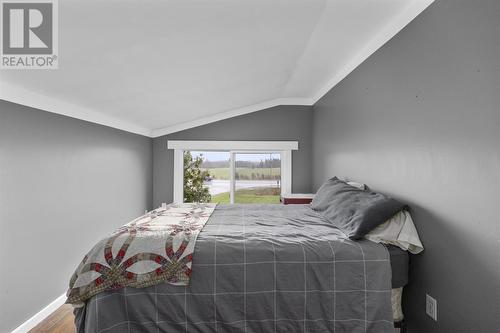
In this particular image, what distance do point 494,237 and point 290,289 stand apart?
1.04 metres

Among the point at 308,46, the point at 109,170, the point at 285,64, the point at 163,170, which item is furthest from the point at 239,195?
the point at 308,46

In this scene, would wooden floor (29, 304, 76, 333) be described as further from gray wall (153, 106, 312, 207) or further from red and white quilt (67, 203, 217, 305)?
gray wall (153, 106, 312, 207)

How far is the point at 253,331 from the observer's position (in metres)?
1.55

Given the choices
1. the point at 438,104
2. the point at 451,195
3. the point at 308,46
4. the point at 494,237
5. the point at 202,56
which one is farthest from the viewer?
the point at 308,46

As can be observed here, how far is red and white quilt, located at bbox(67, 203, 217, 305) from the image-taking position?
1.49 metres

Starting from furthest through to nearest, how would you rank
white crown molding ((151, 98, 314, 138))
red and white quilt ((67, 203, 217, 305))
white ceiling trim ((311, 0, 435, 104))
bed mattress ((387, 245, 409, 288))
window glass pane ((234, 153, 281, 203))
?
window glass pane ((234, 153, 281, 203)) → white crown molding ((151, 98, 314, 138)) → white ceiling trim ((311, 0, 435, 104)) → bed mattress ((387, 245, 409, 288)) → red and white quilt ((67, 203, 217, 305))

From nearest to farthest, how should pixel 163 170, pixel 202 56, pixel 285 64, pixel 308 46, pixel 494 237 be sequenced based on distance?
pixel 494 237
pixel 202 56
pixel 308 46
pixel 285 64
pixel 163 170

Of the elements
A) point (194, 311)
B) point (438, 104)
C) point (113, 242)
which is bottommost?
point (194, 311)

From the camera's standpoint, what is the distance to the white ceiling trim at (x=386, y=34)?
1.77 meters

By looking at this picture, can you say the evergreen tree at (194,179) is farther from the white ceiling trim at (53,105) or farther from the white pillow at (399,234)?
the white pillow at (399,234)

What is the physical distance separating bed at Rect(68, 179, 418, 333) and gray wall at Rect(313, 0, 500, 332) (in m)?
0.31

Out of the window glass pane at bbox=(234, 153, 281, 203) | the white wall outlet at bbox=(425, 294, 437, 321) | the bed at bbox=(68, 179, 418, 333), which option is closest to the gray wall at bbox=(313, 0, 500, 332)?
the white wall outlet at bbox=(425, 294, 437, 321)

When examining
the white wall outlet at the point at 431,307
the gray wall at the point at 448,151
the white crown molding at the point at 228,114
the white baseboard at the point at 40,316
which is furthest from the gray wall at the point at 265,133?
the white wall outlet at the point at 431,307

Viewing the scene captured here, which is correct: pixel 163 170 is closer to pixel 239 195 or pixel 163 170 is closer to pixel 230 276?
pixel 239 195
